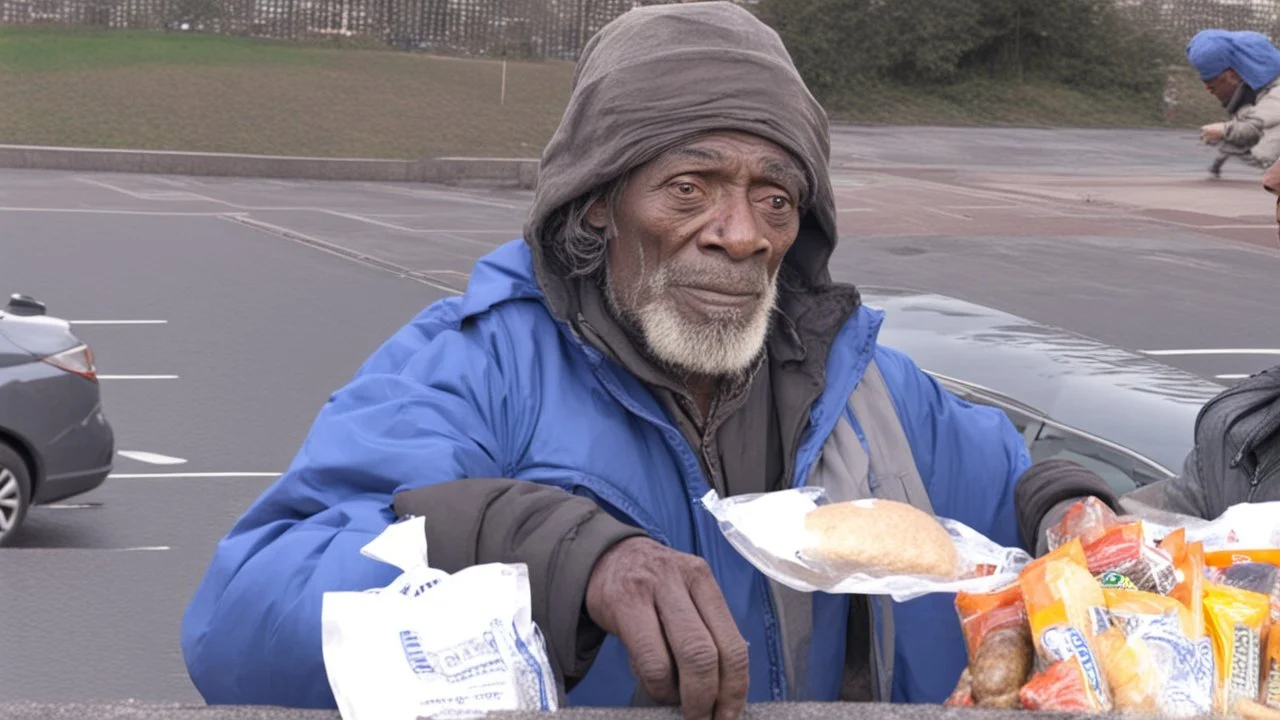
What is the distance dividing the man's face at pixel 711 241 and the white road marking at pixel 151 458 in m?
7.60

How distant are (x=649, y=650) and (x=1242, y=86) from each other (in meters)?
12.7

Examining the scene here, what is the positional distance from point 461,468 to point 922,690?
29.7 inches

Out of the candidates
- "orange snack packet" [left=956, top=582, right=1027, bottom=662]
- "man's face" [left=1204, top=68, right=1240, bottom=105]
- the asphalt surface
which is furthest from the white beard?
"man's face" [left=1204, top=68, right=1240, bottom=105]

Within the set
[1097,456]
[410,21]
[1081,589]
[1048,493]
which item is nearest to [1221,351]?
[1097,456]

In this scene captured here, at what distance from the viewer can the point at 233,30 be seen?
1483 inches

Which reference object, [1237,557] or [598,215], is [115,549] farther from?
[1237,557]

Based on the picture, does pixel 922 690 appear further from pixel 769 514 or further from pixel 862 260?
pixel 862 260

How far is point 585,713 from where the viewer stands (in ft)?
5.02

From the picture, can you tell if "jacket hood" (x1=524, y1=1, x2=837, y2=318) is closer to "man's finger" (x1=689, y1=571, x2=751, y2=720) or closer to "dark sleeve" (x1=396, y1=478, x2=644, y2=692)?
"dark sleeve" (x1=396, y1=478, x2=644, y2=692)

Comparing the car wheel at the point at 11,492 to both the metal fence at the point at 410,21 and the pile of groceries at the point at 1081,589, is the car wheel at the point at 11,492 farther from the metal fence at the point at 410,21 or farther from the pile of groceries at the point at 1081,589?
the metal fence at the point at 410,21

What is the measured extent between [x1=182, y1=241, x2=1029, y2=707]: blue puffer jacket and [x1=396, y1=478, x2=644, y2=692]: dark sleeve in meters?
0.07

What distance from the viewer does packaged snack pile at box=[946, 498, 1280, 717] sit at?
1.71 metres

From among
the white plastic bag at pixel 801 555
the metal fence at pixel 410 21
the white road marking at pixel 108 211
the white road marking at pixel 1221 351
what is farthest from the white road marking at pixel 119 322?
the metal fence at pixel 410 21

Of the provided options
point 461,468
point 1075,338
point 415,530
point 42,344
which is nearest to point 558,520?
point 415,530
